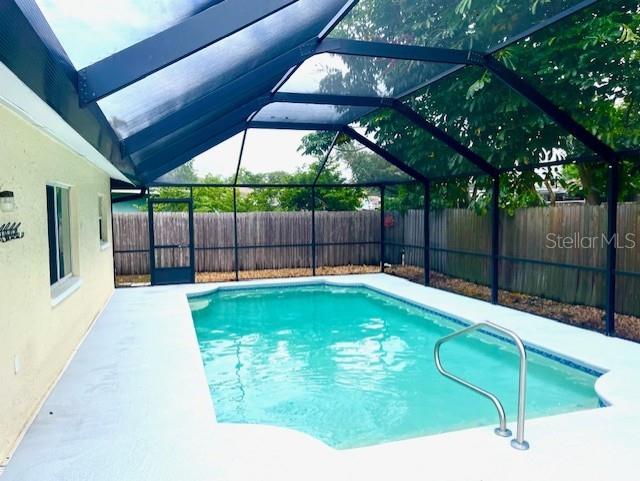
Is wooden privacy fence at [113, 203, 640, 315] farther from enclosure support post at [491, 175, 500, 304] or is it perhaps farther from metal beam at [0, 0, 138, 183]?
metal beam at [0, 0, 138, 183]

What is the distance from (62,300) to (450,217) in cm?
773

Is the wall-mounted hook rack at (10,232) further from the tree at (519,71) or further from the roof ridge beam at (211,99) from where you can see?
the tree at (519,71)

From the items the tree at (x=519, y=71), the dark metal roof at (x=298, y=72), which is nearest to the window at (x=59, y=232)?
the dark metal roof at (x=298, y=72)

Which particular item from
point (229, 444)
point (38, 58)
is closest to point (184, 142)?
point (229, 444)

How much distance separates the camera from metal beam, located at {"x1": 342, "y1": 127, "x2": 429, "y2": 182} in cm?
972

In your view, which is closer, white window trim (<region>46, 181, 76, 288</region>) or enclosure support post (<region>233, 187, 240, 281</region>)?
white window trim (<region>46, 181, 76, 288</region>)

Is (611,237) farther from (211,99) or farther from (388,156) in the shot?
(211,99)

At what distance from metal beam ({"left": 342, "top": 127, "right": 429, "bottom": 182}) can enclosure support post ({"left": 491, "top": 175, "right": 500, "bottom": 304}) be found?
7.24ft

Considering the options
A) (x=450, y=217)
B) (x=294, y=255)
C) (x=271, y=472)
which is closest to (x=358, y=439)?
(x=271, y=472)

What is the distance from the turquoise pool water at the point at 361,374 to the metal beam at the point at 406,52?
3586mm

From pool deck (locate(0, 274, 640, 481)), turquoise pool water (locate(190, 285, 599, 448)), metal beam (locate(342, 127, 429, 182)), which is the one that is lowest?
turquoise pool water (locate(190, 285, 599, 448))

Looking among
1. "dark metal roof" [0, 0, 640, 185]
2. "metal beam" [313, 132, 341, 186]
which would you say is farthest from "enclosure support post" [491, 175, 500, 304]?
"metal beam" [313, 132, 341, 186]

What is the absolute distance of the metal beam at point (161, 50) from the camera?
2352mm

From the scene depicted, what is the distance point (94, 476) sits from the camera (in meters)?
2.69
